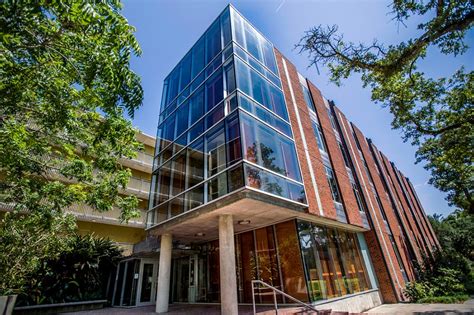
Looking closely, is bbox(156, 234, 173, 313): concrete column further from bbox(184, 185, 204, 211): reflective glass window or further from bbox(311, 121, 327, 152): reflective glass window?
bbox(311, 121, 327, 152): reflective glass window

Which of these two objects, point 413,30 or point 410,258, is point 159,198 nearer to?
point 413,30

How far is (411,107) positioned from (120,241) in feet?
73.6

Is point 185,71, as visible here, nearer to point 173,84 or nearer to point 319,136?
point 173,84

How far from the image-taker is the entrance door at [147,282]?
1317 cm

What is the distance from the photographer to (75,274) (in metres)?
12.5

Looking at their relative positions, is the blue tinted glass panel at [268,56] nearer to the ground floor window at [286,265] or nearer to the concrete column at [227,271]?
the ground floor window at [286,265]

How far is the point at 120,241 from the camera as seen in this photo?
18.7 meters

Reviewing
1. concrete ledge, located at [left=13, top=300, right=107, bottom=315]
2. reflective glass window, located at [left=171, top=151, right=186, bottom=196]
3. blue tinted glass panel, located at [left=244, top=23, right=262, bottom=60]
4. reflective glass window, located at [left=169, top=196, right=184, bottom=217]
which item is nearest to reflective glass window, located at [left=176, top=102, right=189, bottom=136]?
reflective glass window, located at [left=171, top=151, right=186, bottom=196]

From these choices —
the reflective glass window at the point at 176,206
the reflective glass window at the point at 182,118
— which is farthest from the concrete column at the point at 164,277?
the reflective glass window at the point at 182,118

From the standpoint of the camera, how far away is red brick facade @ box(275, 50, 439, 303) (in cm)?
1152

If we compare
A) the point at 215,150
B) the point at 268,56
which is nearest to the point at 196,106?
the point at 215,150

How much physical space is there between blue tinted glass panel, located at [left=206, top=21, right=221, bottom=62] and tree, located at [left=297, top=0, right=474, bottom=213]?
5.07 meters

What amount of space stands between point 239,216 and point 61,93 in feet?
23.4

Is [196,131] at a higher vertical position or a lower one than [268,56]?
lower
